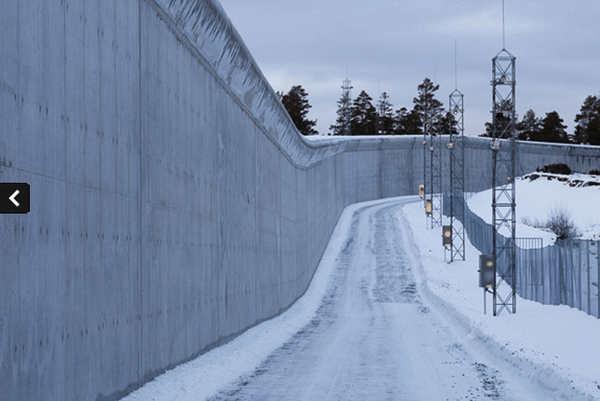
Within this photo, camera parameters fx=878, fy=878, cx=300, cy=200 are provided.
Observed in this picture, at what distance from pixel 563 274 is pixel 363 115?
144m

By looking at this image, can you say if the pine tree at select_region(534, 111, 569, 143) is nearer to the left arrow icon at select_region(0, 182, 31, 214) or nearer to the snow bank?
the snow bank

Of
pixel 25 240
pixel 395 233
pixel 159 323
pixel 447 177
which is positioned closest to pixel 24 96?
pixel 25 240

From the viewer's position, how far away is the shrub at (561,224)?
5933 centimetres

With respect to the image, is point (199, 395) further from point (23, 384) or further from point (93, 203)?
point (23, 384)

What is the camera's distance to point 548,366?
611 inches

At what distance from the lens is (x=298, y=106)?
443 feet

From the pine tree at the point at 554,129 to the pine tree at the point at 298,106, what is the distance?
62.5 m

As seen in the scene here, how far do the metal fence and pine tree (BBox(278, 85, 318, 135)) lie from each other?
9592cm

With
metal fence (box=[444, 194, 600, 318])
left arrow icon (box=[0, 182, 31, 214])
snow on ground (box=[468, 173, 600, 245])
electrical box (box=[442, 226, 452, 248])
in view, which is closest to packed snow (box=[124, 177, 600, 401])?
metal fence (box=[444, 194, 600, 318])

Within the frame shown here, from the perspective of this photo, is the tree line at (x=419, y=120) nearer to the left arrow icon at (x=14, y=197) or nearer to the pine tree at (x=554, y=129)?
the pine tree at (x=554, y=129)

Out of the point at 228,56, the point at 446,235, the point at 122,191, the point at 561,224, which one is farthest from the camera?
the point at 561,224

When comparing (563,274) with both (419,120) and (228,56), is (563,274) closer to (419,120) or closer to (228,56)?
(228,56)

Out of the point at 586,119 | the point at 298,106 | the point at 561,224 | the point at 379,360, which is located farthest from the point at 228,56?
the point at 586,119

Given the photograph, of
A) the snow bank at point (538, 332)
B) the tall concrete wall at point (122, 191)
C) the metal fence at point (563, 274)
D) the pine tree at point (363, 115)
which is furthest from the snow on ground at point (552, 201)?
the pine tree at point (363, 115)
